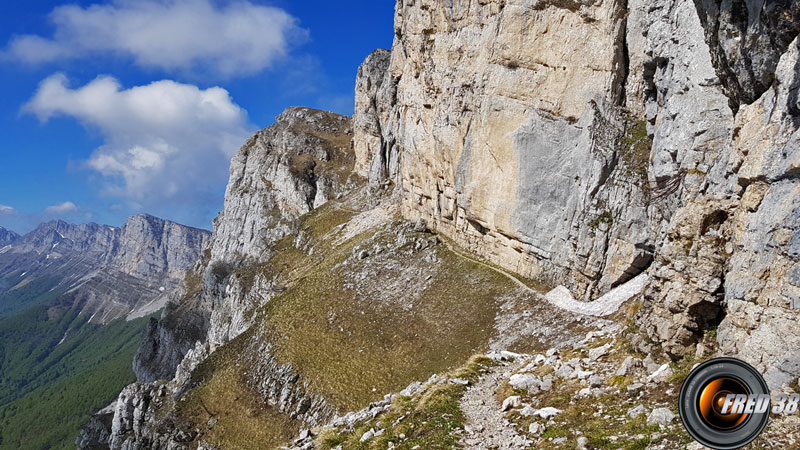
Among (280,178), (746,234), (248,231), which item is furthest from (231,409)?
(280,178)

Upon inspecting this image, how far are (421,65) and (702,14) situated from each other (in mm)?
40611

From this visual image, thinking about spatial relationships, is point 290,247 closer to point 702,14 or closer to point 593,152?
point 593,152

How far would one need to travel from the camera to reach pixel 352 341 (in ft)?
125

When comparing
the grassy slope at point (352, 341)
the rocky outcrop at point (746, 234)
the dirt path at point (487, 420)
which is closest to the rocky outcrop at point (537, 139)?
the grassy slope at point (352, 341)

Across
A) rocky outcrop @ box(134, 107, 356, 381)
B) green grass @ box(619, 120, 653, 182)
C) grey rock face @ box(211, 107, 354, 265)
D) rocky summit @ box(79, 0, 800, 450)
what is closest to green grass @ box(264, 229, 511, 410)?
rocky summit @ box(79, 0, 800, 450)

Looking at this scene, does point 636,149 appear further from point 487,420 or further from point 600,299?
point 487,420

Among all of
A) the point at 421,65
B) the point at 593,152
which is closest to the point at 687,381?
the point at 593,152

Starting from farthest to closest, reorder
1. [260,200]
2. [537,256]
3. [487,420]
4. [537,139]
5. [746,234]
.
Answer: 1. [260,200]
2. [537,256]
3. [537,139]
4. [487,420]
5. [746,234]

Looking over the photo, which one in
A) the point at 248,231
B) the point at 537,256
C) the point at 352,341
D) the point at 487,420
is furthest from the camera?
the point at 248,231

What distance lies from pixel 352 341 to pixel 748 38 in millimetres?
33137

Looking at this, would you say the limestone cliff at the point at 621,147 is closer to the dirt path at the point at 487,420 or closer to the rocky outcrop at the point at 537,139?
the rocky outcrop at the point at 537,139

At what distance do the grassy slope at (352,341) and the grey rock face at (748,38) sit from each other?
916 inches

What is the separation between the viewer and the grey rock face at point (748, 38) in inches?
412

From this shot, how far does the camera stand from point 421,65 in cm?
5147
